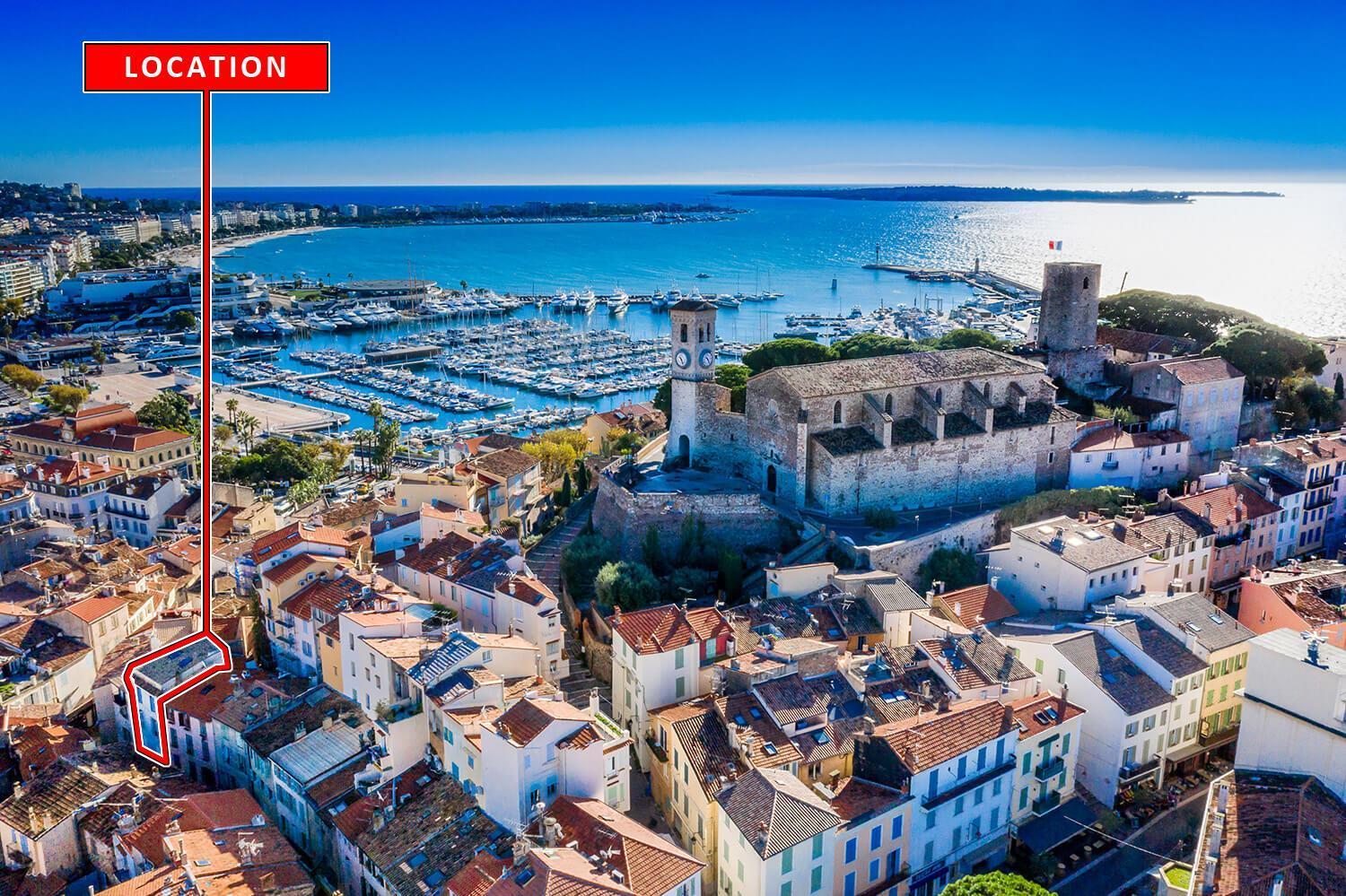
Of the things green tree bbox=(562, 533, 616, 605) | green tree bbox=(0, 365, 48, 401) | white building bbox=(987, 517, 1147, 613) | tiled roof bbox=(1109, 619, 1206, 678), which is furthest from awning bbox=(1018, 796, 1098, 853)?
green tree bbox=(0, 365, 48, 401)

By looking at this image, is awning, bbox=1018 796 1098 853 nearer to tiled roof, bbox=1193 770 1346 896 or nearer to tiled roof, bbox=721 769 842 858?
tiled roof, bbox=1193 770 1346 896

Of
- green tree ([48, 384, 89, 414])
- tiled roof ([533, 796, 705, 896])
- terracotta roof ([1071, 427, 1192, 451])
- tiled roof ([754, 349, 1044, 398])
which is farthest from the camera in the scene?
green tree ([48, 384, 89, 414])

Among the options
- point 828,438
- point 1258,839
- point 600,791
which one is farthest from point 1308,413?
point 600,791

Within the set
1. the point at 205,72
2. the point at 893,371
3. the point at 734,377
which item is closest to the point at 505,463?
the point at 734,377

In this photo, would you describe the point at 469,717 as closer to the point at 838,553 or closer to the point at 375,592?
the point at 375,592

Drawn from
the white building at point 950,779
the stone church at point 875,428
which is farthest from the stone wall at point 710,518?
the white building at point 950,779

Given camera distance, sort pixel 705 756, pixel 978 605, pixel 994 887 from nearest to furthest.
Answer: pixel 994 887 < pixel 705 756 < pixel 978 605

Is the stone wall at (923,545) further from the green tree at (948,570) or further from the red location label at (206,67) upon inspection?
the red location label at (206,67)

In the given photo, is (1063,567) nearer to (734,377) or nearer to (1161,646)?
(1161,646)
